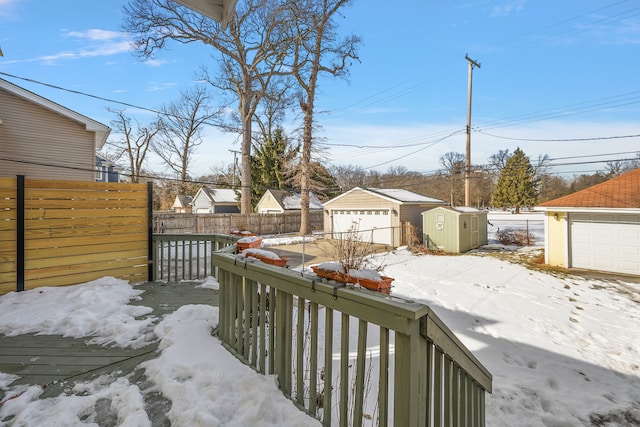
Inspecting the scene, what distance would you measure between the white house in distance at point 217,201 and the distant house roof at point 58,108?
16354mm

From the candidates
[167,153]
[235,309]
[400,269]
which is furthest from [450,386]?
[167,153]

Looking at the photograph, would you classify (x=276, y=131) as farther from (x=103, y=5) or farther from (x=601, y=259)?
(x=601, y=259)

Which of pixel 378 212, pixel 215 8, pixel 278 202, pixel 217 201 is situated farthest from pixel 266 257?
pixel 217 201

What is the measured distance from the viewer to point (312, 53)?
17.2 metres

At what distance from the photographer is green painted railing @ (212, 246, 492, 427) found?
4.08ft

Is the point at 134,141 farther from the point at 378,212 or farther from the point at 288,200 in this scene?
the point at 378,212

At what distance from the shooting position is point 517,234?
1542 centimetres

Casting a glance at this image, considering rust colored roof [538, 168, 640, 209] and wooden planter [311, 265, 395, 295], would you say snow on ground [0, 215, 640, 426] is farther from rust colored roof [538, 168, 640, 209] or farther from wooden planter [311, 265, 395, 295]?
rust colored roof [538, 168, 640, 209]

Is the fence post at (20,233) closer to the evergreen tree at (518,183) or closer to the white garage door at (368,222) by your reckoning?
the white garage door at (368,222)

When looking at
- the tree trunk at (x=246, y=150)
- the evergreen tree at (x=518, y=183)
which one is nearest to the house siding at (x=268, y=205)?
the tree trunk at (x=246, y=150)

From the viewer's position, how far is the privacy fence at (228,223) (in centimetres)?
1551

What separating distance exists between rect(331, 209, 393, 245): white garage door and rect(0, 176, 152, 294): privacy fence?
414 inches

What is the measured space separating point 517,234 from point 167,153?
26.6m

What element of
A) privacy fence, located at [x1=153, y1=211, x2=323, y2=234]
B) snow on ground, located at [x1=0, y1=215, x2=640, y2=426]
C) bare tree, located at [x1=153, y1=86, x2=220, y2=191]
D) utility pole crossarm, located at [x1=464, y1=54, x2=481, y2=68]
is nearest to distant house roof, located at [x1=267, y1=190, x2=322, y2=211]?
privacy fence, located at [x1=153, y1=211, x2=323, y2=234]
